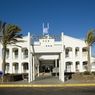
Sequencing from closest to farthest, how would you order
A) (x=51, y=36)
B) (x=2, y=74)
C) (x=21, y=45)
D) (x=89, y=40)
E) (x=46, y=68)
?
1. (x=2, y=74)
2. (x=51, y=36)
3. (x=89, y=40)
4. (x=21, y=45)
5. (x=46, y=68)

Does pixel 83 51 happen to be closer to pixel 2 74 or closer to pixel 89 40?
pixel 89 40

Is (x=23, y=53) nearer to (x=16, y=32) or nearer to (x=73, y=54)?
(x=73, y=54)

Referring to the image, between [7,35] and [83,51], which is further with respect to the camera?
[83,51]

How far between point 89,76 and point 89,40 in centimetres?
1184

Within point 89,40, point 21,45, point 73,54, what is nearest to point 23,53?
point 21,45

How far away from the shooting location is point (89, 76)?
40000 mm

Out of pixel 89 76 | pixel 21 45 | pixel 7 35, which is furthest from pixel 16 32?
pixel 21 45

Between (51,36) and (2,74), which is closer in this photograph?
(2,74)

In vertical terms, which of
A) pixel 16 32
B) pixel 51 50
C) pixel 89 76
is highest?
pixel 16 32

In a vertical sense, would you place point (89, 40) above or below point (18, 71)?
above

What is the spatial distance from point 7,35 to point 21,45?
1864cm

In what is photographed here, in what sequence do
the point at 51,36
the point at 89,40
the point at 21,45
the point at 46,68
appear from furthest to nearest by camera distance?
the point at 46,68 < the point at 21,45 < the point at 89,40 < the point at 51,36

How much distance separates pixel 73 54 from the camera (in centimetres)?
6125

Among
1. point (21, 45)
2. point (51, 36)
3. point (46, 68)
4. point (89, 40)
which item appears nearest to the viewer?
point (51, 36)
